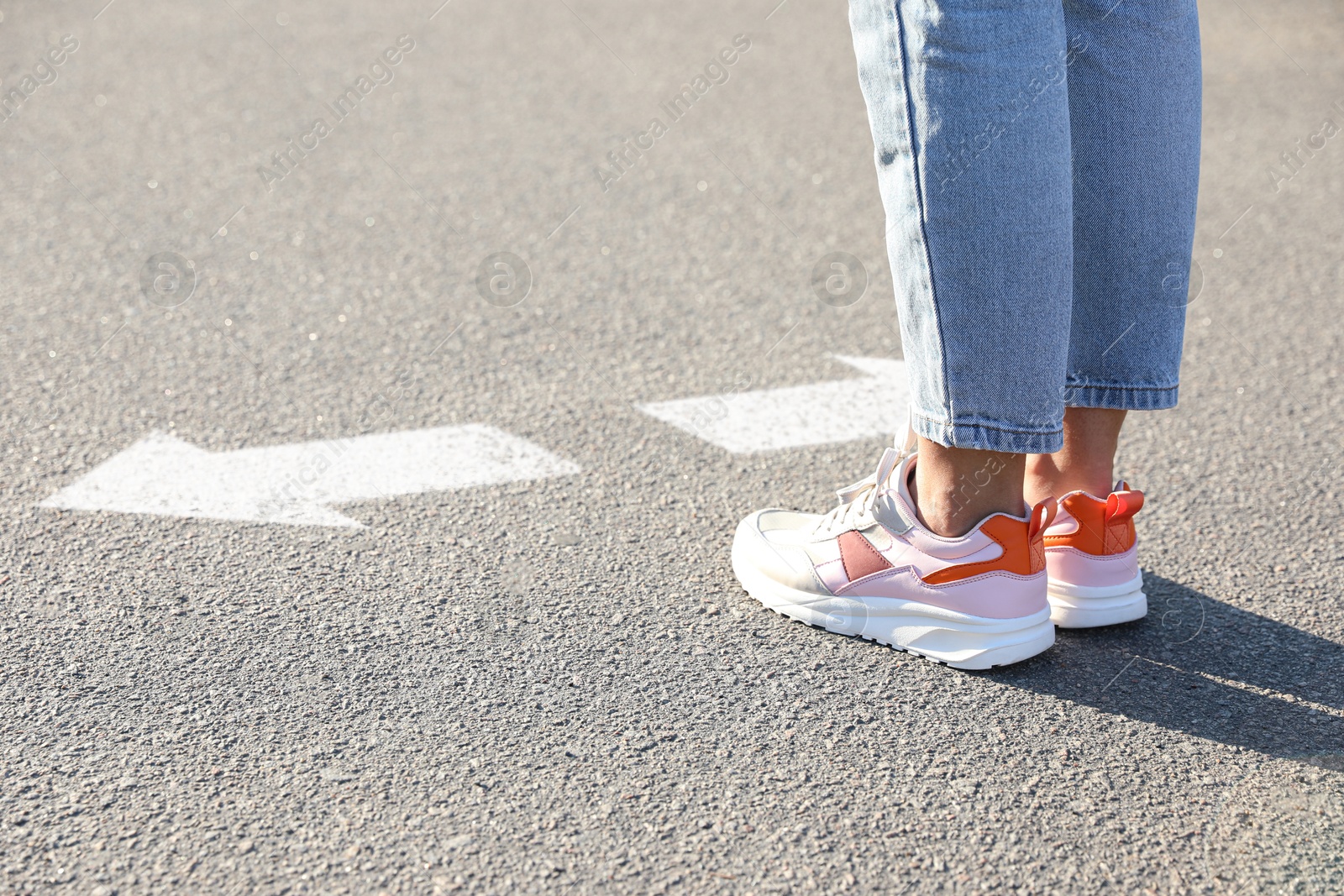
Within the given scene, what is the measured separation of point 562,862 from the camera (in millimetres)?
1438

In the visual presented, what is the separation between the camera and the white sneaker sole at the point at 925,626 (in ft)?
6.01

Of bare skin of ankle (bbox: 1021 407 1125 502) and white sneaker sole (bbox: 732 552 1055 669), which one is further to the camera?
bare skin of ankle (bbox: 1021 407 1125 502)

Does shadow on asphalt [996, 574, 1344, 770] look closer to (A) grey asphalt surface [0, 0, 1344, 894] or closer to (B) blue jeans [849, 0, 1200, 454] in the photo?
(A) grey asphalt surface [0, 0, 1344, 894]

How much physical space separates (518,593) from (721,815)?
2.06 ft

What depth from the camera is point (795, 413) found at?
9.15 feet

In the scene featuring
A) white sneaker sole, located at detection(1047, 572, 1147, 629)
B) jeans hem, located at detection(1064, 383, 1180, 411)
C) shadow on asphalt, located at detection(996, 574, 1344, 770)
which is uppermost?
jeans hem, located at detection(1064, 383, 1180, 411)

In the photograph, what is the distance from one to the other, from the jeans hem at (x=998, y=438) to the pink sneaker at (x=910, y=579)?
0.11 meters

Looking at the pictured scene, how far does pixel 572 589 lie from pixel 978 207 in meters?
0.86

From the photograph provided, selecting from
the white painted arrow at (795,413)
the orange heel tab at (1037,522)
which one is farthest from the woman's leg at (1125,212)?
the white painted arrow at (795,413)

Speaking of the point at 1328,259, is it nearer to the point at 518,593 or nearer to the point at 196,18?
the point at 518,593

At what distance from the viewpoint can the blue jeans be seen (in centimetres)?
164

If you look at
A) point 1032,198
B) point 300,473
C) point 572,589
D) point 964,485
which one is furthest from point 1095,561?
point 300,473

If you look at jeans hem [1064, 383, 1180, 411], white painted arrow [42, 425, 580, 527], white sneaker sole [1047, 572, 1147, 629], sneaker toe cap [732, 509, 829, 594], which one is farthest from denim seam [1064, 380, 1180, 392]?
white painted arrow [42, 425, 580, 527]

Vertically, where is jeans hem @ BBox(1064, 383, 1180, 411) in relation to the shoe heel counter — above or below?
above
